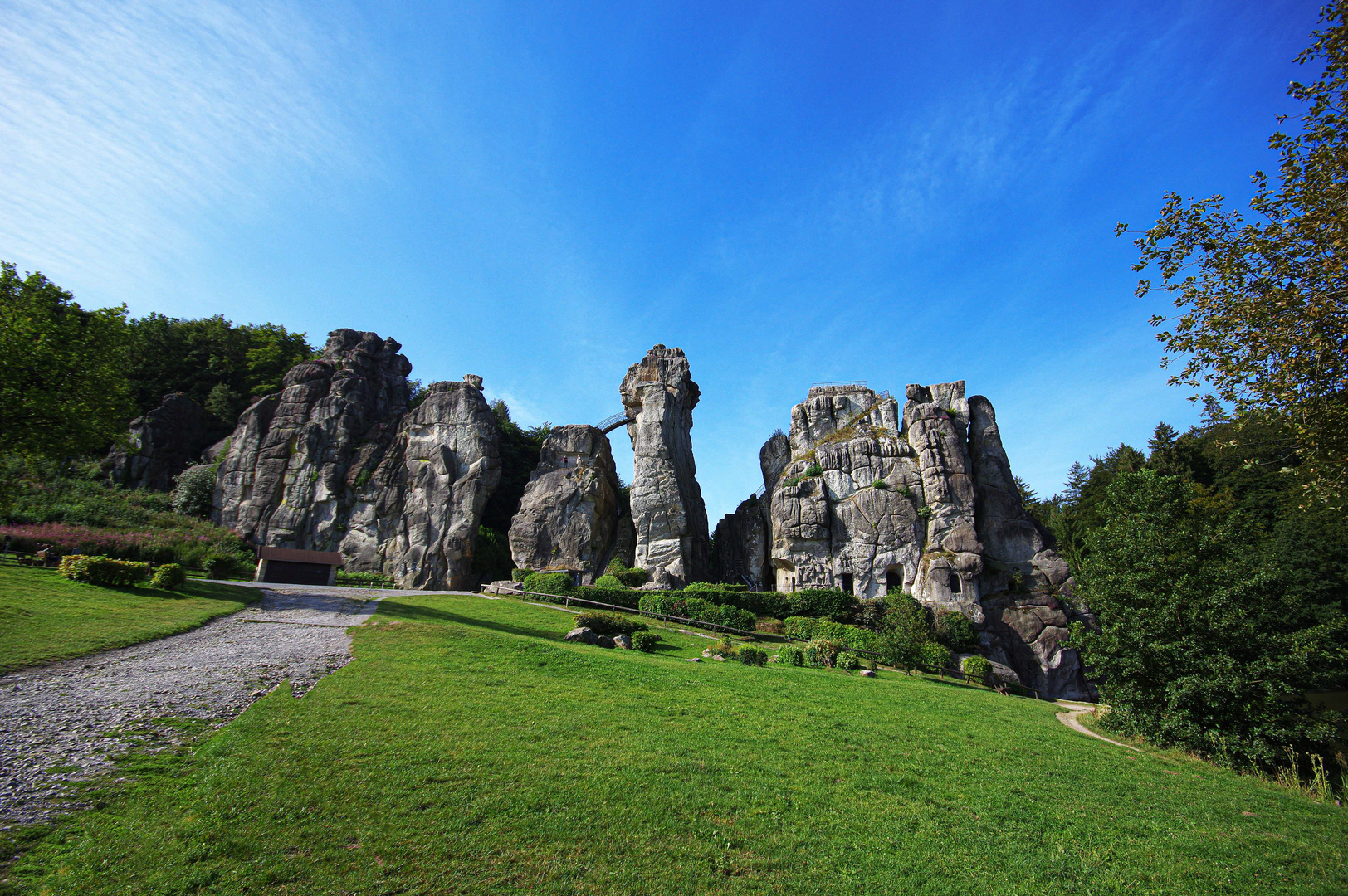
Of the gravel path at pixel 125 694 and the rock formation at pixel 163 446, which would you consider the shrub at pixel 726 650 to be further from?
the rock formation at pixel 163 446

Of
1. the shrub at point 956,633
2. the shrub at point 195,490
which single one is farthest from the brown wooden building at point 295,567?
the shrub at point 956,633

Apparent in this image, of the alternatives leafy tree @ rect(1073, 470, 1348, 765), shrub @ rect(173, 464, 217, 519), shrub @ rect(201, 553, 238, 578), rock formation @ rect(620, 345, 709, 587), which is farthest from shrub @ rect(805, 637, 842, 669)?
shrub @ rect(173, 464, 217, 519)

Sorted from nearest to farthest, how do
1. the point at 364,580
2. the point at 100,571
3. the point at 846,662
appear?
1. the point at 100,571
2. the point at 846,662
3. the point at 364,580

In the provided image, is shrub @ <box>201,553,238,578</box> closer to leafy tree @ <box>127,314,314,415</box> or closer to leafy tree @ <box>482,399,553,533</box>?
leafy tree @ <box>482,399,553,533</box>

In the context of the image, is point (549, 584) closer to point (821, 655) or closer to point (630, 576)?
point (630, 576)

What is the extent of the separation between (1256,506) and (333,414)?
71.8 meters

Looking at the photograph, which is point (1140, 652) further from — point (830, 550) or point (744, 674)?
point (830, 550)

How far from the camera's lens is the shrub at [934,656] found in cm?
2338

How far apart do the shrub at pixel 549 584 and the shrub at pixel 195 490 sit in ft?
96.0

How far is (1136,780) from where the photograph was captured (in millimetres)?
10398

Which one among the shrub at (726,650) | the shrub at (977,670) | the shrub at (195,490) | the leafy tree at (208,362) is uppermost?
the leafy tree at (208,362)

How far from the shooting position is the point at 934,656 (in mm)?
23438

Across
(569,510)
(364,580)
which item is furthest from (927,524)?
(364,580)

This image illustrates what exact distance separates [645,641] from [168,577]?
1856 cm
